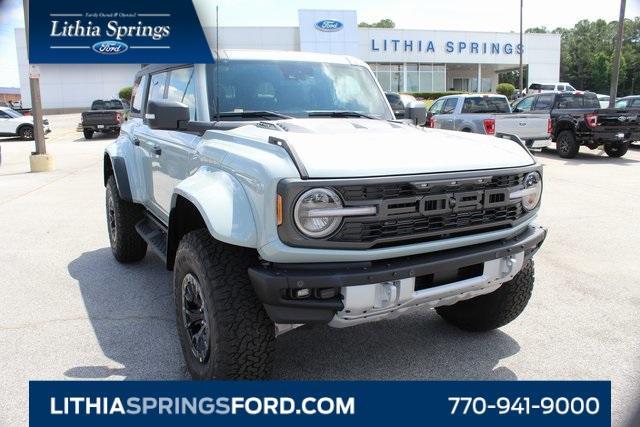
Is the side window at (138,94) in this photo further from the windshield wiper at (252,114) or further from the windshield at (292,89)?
the windshield wiper at (252,114)

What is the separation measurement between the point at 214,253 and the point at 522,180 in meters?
1.80

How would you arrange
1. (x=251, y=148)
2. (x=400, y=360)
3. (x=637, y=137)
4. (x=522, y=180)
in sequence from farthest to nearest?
(x=637, y=137), (x=400, y=360), (x=522, y=180), (x=251, y=148)

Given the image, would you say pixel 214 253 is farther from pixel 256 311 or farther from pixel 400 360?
pixel 400 360

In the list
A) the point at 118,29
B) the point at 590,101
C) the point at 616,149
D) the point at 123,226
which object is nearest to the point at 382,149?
the point at 123,226

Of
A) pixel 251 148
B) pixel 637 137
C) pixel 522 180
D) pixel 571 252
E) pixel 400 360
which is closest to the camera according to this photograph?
pixel 251 148

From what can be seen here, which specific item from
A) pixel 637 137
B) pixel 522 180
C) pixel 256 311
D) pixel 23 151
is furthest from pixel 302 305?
pixel 23 151

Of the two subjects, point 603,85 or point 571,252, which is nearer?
point 571,252

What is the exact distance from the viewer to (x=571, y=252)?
6117mm

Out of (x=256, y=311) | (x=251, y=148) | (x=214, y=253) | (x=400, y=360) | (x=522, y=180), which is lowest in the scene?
(x=400, y=360)

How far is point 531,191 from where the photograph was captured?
10.9ft

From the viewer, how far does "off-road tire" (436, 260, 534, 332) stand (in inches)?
146

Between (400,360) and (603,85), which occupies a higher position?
(603,85)

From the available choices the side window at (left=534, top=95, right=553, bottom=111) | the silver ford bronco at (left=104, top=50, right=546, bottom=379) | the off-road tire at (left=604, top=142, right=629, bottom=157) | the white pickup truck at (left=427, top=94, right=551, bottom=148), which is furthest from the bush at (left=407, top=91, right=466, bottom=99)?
the silver ford bronco at (left=104, top=50, right=546, bottom=379)

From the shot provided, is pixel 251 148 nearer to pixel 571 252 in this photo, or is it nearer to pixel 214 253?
pixel 214 253
